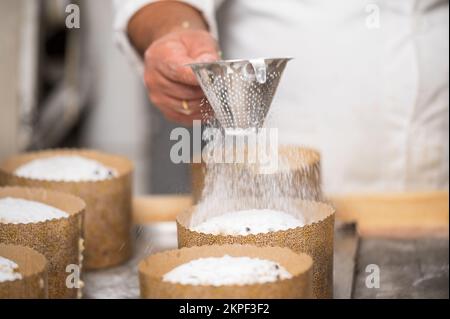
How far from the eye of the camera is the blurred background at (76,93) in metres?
2.41

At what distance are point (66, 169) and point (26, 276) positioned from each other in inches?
26.9

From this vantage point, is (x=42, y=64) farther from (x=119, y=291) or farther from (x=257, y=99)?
(x=257, y=99)

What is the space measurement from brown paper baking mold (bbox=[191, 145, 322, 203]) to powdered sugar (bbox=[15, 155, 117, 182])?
6.4 inches

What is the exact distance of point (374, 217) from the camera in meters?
1.78

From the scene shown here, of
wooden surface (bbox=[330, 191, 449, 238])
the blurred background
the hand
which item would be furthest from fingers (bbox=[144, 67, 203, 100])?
the blurred background

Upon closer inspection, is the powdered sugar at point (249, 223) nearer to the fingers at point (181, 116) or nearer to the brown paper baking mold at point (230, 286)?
the brown paper baking mold at point (230, 286)

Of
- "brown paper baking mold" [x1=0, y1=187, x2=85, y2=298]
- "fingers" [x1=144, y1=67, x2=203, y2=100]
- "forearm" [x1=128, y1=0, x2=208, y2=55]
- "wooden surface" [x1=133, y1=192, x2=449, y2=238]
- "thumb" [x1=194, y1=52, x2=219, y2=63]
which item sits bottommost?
"wooden surface" [x1=133, y1=192, x2=449, y2=238]

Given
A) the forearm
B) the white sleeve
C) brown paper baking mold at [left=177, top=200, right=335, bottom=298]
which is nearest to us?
brown paper baking mold at [left=177, top=200, right=335, bottom=298]

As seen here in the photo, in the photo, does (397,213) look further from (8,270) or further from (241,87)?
(8,270)

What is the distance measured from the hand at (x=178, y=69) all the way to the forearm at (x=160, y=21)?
0.12 meters

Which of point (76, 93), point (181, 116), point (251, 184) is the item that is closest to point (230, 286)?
point (251, 184)

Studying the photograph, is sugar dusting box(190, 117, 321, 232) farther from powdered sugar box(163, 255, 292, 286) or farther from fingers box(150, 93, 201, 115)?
powdered sugar box(163, 255, 292, 286)

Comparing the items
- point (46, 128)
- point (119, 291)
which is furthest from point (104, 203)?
point (46, 128)

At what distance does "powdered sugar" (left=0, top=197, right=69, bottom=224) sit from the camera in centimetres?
121
